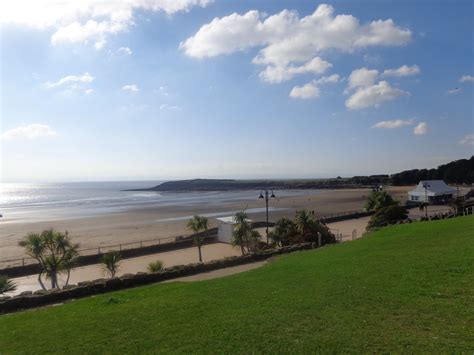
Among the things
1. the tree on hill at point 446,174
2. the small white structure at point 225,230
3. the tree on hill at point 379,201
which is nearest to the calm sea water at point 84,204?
the small white structure at point 225,230

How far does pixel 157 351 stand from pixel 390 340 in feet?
13.3

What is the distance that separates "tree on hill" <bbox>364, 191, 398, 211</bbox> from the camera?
42.2 meters

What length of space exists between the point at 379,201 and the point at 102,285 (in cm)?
3719

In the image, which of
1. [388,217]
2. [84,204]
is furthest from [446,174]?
[84,204]

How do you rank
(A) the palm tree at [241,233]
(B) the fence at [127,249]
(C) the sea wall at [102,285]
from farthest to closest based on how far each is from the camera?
(B) the fence at [127,249] → (A) the palm tree at [241,233] → (C) the sea wall at [102,285]

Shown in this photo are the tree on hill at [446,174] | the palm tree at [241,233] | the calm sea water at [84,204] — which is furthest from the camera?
the tree on hill at [446,174]

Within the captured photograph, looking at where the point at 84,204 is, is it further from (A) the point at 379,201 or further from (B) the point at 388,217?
(B) the point at 388,217

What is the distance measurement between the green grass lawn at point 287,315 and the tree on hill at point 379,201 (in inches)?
1221

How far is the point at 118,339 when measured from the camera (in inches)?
284

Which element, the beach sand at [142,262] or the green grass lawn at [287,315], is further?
the beach sand at [142,262]

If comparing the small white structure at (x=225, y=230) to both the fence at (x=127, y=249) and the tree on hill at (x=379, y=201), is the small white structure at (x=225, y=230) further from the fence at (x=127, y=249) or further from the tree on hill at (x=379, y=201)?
the tree on hill at (x=379, y=201)

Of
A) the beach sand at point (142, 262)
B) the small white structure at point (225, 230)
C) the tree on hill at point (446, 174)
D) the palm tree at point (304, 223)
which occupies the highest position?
the tree on hill at point (446, 174)

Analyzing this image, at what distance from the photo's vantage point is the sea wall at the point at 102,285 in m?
11.6

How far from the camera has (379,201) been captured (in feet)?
142
